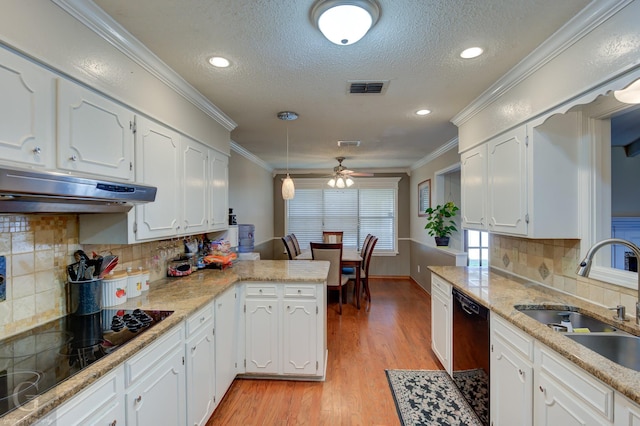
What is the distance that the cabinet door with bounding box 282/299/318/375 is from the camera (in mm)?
2510

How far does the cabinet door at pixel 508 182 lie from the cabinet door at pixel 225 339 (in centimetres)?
217

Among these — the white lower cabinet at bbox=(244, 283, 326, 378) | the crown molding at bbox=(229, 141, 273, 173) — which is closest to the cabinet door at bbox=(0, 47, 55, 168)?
the white lower cabinet at bbox=(244, 283, 326, 378)

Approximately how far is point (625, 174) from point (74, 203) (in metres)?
3.06

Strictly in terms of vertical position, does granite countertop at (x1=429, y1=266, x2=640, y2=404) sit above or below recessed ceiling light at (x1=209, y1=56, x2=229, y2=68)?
below

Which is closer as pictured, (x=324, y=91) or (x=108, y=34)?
(x=108, y=34)

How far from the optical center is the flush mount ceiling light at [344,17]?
1.43 m

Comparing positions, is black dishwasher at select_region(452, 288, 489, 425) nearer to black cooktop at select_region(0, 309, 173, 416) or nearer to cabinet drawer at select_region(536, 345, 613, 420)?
cabinet drawer at select_region(536, 345, 613, 420)

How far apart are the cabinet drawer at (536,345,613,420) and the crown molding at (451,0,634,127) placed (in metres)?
1.57

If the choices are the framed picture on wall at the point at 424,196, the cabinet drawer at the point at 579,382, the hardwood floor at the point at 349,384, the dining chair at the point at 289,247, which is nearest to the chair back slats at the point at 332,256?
the hardwood floor at the point at 349,384

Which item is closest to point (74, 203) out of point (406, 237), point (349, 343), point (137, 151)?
point (137, 151)

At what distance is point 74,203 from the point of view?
134cm

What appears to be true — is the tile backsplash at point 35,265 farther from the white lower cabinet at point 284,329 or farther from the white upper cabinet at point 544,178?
the white upper cabinet at point 544,178

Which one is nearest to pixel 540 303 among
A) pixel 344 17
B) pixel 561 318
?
pixel 561 318

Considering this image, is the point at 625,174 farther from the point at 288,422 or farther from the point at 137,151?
the point at 137,151
